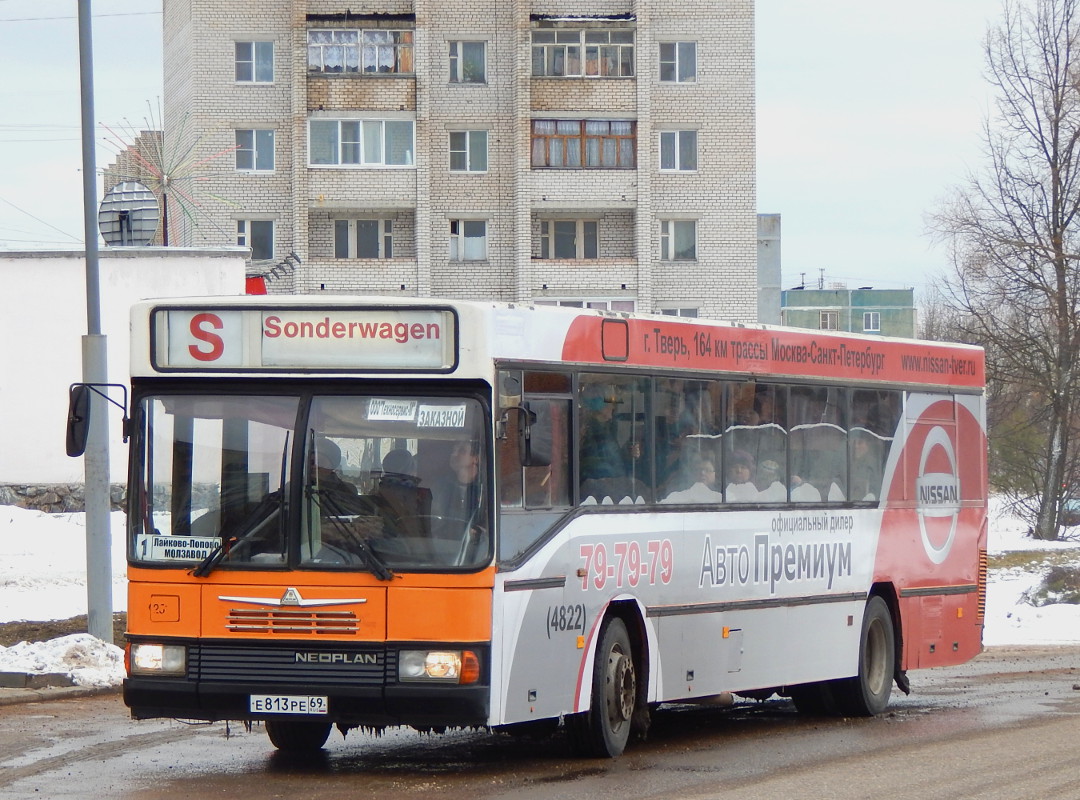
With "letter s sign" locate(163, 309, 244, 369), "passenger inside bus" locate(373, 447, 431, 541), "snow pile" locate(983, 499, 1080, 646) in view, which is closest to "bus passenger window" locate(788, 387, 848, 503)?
"passenger inside bus" locate(373, 447, 431, 541)

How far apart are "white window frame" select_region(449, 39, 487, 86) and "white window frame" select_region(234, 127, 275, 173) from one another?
5719 mm

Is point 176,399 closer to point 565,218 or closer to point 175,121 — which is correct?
point 565,218

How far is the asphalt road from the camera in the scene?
9711 millimetres

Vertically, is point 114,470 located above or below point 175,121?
below

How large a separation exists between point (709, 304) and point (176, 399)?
45.5 metres

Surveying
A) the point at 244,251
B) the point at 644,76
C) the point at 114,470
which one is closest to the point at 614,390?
the point at 244,251

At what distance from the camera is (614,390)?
1123 centimetres

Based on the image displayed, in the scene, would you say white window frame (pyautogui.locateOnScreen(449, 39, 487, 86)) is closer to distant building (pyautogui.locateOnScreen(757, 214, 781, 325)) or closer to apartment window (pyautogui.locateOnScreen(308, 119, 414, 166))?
apartment window (pyautogui.locateOnScreen(308, 119, 414, 166))

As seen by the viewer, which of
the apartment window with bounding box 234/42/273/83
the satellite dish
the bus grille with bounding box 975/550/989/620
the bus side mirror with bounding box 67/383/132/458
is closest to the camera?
the bus side mirror with bounding box 67/383/132/458

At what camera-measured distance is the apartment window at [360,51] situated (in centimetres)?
5281

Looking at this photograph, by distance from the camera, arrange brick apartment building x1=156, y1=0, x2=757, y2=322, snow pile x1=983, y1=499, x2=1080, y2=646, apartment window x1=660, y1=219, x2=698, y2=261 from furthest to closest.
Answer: apartment window x1=660, y1=219, x2=698, y2=261
brick apartment building x1=156, y1=0, x2=757, y2=322
snow pile x1=983, y1=499, x2=1080, y2=646

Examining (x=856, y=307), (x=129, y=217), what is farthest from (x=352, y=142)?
(x=856, y=307)

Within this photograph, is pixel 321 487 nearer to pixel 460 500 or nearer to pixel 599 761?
pixel 460 500

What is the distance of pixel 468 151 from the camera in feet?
178
